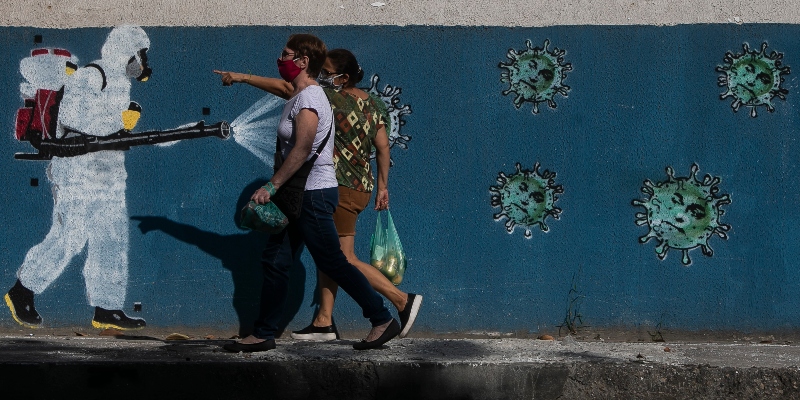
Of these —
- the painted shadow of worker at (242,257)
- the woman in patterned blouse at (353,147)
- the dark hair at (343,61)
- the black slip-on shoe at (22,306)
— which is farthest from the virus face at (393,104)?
the black slip-on shoe at (22,306)

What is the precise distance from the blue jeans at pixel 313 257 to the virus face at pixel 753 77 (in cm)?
235

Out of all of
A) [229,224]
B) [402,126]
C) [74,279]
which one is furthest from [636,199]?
[74,279]

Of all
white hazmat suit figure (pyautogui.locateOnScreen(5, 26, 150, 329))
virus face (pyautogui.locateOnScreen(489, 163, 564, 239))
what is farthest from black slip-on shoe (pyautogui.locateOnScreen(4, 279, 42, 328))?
virus face (pyautogui.locateOnScreen(489, 163, 564, 239))

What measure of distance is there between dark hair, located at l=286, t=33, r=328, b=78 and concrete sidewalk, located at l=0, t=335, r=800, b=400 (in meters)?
1.35

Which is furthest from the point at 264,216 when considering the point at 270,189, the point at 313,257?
the point at 313,257

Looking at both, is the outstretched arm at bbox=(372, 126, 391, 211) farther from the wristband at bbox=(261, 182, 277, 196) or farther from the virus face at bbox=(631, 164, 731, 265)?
the virus face at bbox=(631, 164, 731, 265)

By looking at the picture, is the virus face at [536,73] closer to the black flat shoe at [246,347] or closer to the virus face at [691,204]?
the virus face at [691,204]

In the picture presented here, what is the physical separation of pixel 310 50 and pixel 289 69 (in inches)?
5.2

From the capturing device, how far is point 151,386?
4.98 meters

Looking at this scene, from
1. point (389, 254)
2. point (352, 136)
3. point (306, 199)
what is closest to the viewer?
point (306, 199)

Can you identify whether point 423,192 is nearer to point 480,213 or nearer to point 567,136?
point 480,213

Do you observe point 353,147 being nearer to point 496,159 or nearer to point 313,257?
point 313,257

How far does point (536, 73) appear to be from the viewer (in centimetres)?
614

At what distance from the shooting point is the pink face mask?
5.22 metres
